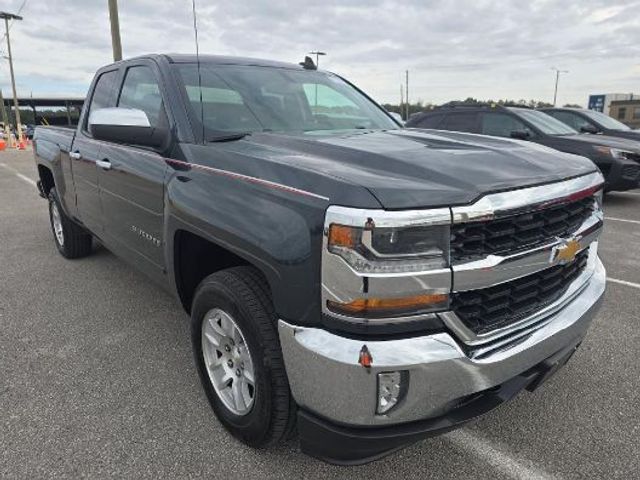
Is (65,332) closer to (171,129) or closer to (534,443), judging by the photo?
(171,129)

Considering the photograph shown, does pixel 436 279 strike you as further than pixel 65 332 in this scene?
No

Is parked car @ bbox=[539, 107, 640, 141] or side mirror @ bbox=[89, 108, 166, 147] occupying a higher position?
side mirror @ bbox=[89, 108, 166, 147]

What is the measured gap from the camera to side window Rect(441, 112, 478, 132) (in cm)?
956

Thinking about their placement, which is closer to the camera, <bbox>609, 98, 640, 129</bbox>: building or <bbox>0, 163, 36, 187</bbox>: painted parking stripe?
<bbox>0, 163, 36, 187</bbox>: painted parking stripe

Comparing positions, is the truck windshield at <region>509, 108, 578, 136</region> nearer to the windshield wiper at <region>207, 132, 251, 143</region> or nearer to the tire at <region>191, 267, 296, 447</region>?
the windshield wiper at <region>207, 132, 251, 143</region>

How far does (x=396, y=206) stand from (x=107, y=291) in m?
3.53

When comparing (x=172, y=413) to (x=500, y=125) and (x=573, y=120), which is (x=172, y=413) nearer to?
(x=500, y=125)

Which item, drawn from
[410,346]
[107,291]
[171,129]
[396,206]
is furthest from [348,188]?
[107,291]

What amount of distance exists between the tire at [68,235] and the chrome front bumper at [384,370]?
4.00m

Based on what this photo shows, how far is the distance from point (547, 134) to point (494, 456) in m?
7.72

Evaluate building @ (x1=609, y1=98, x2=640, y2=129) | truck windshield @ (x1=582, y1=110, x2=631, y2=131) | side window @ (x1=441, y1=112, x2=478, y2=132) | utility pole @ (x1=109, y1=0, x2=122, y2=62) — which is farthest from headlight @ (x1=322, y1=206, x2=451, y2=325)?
building @ (x1=609, y1=98, x2=640, y2=129)

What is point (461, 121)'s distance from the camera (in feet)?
32.0

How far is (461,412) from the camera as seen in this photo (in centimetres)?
197

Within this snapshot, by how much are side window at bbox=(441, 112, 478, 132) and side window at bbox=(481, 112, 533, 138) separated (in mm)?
197
